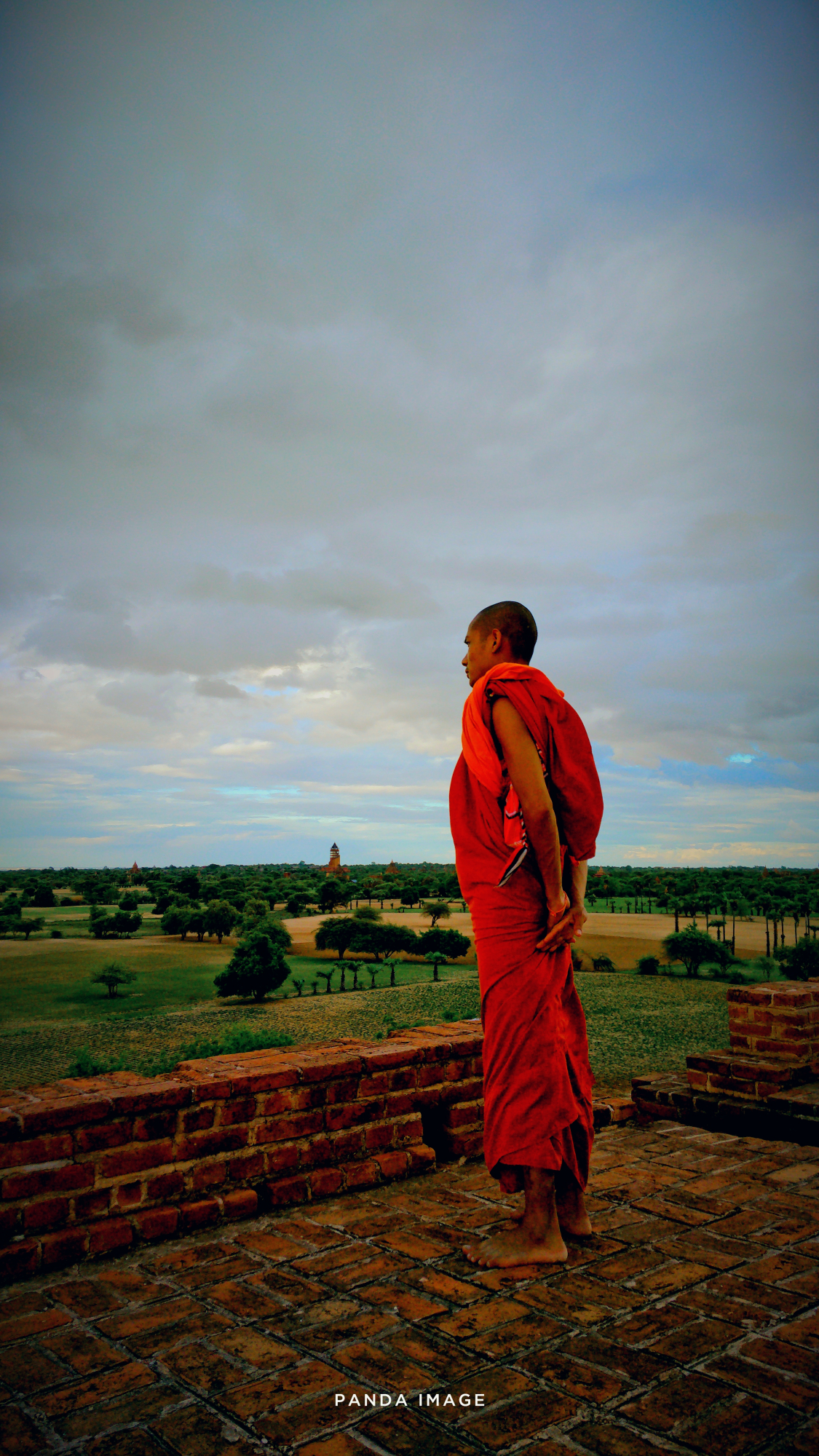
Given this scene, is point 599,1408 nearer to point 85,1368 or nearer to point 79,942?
point 85,1368

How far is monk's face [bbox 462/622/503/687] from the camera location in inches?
113

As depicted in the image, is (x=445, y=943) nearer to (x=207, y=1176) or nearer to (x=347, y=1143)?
(x=347, y=1143)

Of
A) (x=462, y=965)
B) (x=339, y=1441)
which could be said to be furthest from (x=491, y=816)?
(x=462, y=965)

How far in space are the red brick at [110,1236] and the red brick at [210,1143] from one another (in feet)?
0.79

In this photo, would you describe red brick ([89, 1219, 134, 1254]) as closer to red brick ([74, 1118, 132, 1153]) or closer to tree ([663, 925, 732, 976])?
red brick ([74, 1118, 132, 1153])

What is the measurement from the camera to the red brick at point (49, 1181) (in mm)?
2457

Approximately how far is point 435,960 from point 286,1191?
61.9 meters

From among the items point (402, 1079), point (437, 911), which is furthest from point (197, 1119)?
point (437, 911)

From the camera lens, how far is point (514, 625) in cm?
288

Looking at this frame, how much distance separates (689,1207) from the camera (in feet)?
9.44

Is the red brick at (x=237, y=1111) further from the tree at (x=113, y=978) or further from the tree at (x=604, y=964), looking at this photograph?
the tree at (x=604, y=964)

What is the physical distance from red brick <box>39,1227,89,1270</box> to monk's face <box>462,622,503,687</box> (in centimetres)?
224

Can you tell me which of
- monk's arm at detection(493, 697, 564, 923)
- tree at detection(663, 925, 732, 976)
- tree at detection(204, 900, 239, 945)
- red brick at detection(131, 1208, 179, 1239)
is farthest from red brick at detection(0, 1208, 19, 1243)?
tree at detection(204, 900, 239, 945)

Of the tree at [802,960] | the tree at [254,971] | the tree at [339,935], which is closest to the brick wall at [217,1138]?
the tree at [802,960]
